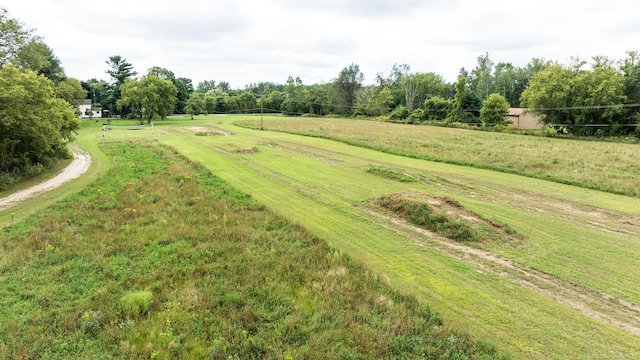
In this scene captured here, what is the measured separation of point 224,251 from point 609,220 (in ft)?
44.5

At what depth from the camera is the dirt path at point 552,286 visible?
22.0ft

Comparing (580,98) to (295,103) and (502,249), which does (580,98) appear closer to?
(502,249)

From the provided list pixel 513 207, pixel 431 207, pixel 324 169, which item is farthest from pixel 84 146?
pixel 513 207

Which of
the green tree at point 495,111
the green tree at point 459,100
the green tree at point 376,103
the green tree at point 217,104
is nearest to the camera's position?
the green tree at point 495,111

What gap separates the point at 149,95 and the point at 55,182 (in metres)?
51.3

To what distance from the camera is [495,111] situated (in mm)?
57344

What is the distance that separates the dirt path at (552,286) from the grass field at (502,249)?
0.03 metres

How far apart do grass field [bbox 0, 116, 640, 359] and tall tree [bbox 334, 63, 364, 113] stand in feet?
259

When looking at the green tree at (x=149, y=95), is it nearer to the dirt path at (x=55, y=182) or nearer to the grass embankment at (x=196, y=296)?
the dirt path at (x=55, y=182)

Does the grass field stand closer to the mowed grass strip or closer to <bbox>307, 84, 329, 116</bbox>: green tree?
the mowed grass strip

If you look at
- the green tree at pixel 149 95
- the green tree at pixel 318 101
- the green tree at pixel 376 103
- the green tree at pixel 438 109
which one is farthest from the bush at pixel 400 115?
the green tree at pixel 149 95

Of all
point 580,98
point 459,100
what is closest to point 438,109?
point 459,100

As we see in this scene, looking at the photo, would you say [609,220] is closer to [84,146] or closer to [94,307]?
[94,307]

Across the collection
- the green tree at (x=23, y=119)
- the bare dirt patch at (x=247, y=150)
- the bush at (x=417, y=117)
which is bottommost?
the bare dirt patch at (x=247, y=150)
